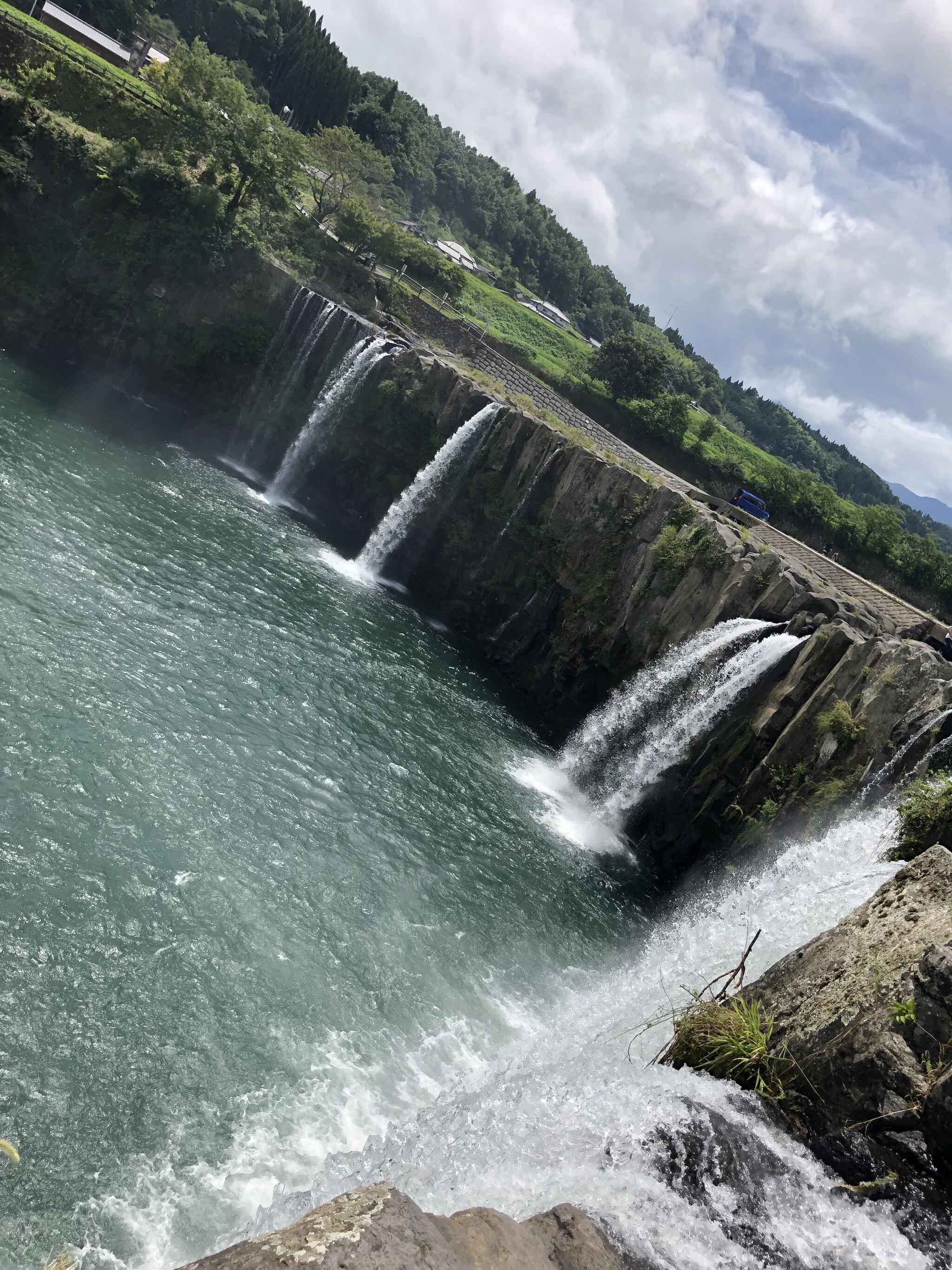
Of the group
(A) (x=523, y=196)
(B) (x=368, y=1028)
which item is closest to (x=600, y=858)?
(B) (x=368, y=1028)

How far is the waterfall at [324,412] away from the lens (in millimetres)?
45812

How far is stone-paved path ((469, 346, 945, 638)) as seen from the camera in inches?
1553

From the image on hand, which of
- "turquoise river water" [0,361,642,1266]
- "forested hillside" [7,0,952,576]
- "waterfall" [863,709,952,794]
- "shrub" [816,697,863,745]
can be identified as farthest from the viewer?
"forested hillside" [7,0,952,576]

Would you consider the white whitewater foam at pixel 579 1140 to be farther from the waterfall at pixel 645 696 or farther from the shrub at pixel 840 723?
the waterfall at pixel 645 696

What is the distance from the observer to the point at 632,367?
220 ft

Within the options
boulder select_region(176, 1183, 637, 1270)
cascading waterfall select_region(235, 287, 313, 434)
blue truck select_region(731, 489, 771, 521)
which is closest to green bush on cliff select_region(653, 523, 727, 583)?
blue truck select_region(731, 489, 771, 521)

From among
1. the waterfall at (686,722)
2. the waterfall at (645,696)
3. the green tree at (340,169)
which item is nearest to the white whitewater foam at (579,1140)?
the waterfall at (686,722)

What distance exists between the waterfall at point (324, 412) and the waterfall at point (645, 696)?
2402cm

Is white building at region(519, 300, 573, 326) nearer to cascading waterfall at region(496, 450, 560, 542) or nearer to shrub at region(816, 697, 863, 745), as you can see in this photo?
cascading waterfall at region(496, 450, 560, 542)

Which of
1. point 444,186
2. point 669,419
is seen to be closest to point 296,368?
point 669,419

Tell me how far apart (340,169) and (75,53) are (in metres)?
20.8

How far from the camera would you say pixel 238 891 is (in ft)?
52.9

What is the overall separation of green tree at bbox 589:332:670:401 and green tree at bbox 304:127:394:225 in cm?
2500

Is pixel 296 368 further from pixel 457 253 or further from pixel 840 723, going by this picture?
pixel 457 253
